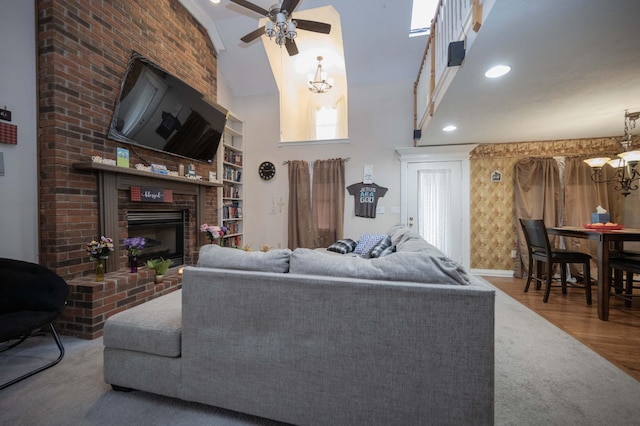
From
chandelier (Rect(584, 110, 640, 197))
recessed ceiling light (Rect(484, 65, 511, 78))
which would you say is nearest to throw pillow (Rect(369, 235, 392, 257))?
recessed ceiling light (Rect(484, 65, 511, 78))

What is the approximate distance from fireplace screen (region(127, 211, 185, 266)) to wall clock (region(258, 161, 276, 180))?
168 centimetres

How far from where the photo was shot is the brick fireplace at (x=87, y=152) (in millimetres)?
2260

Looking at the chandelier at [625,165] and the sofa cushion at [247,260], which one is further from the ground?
the chandelier at [625,165]

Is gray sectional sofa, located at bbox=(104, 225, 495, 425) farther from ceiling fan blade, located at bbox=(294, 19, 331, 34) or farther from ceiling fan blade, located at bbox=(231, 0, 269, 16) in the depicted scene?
ceiling fan blade, located at bbox=(294, 19, 331, 34)

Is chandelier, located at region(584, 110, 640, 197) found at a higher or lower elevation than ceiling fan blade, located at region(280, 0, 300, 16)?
lower

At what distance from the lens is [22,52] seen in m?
2.20

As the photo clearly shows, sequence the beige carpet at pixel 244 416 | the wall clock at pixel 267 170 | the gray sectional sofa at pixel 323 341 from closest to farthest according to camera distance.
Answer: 1. the gray sectional sofa at pixel 323 341
2. the beige carpet at pixel 244 416
3. the wall clock at pixel 267 170

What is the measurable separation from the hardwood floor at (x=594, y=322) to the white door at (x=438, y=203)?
105cm

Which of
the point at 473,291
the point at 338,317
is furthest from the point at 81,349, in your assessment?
the point at 473,291

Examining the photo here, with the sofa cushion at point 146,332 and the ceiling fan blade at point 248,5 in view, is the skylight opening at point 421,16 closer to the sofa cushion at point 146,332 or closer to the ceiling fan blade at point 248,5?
the ceiling fan blade at point 248,5

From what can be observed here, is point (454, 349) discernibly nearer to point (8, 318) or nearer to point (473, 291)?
point (473, 291)

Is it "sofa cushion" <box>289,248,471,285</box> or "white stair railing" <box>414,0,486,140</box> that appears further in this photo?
"white stair railing" <box>414,0,486,140</box>

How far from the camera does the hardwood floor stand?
197 centimetres

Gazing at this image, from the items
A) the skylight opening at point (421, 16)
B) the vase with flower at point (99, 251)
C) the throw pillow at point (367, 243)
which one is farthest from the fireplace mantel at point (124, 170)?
the skylight opening at point (421, 16)
